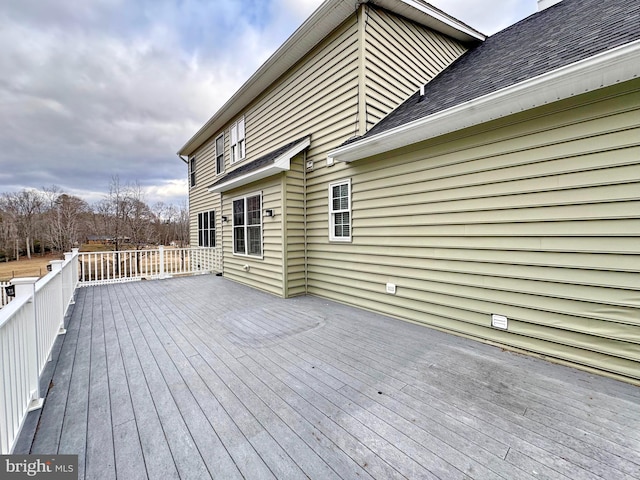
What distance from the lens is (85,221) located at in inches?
725

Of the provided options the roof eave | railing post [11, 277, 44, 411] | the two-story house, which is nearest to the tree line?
the roof eave

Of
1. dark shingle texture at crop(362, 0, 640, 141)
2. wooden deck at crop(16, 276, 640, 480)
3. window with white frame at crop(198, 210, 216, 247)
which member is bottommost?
wooden deck at crop(16, 276, 640, 480)

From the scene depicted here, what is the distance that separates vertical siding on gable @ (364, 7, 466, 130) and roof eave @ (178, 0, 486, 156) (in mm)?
194

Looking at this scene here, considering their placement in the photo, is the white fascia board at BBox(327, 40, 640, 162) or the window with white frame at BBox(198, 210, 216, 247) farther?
the window with white frame at BBox(198, 210, 216, 247)

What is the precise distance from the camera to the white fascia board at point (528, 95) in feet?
7.18

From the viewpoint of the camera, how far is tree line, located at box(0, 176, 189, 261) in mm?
15734

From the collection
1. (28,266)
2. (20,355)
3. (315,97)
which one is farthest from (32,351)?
(28,266)

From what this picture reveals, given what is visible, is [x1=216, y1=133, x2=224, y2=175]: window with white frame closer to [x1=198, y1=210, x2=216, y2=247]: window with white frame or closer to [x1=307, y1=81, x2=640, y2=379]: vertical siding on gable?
[x1=198, y1=210, x2=216, y2=247]: window with white frame

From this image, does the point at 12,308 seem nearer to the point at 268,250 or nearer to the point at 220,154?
the point at 268,250

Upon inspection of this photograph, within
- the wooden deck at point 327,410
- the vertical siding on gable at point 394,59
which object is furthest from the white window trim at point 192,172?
the vertical siding on gable at point 394,59

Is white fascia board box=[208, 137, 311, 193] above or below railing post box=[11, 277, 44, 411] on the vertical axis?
above

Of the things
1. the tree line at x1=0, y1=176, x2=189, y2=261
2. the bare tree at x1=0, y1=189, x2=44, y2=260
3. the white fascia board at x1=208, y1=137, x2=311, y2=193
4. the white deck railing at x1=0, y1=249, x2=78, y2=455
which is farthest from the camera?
the bare tree at x1=0, y1=189, x2=44, y2=260

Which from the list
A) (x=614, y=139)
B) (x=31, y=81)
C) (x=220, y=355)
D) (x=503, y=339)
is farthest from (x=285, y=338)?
(x=31, y=81)

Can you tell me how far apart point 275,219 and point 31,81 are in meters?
11.3
